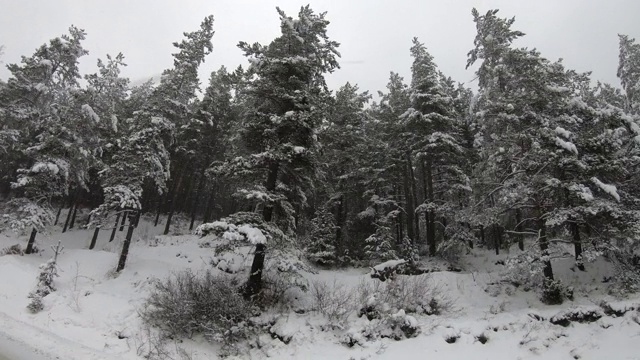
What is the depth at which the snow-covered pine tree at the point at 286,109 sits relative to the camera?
13.0 meters

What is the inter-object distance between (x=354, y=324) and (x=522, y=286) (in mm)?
8829

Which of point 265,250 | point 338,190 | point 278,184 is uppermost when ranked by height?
point 338,190

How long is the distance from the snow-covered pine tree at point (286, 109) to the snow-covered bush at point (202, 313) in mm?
1596

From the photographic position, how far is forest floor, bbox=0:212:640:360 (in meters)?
9.26

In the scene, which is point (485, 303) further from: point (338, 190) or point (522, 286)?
point (338, 190)

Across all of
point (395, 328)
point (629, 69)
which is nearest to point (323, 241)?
point (395, 328)

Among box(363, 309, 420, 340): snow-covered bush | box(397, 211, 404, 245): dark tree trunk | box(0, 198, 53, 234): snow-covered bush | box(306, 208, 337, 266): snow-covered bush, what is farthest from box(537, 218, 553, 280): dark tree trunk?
box(0, 198, 53, 234): snow-covered bush

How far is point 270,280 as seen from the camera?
13602 millimetres

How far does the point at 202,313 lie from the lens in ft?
36.0

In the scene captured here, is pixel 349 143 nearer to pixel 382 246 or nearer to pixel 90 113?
pixel 382 246

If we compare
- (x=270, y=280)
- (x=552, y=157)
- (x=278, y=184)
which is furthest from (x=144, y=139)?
(x=552, y=157)

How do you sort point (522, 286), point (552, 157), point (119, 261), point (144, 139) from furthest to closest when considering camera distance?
point (144, 139) → point (119, 261) → point (522, 286) → point (552, 157)

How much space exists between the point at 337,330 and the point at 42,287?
11.2 meters

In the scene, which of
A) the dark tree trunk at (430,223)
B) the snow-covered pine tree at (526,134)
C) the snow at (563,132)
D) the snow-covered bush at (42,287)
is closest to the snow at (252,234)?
the snow-covered bush at (42,287)
